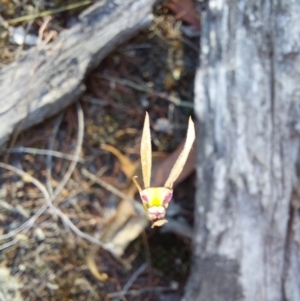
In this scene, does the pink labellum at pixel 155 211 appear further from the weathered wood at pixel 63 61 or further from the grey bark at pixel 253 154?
the weathered wood at pixel 63 61

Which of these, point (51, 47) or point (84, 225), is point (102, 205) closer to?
point (84, 225)

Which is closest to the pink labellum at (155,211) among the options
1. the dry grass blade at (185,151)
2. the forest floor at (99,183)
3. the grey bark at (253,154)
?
the dry grass blade at (185,151)

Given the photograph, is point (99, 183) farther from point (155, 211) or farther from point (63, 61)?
point (155, 211)

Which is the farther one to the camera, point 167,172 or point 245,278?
Answer: point 167,172

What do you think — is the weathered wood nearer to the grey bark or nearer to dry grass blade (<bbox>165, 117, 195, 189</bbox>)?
the grey bark

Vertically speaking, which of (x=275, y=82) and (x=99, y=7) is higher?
(x=99, y=7)

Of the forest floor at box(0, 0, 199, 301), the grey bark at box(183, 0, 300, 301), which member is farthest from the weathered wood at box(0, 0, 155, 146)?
the grey bark at box(183, 0, 300, 301)

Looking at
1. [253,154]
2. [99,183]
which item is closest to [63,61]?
[99,183]

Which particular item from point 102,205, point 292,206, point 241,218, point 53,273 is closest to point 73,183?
point 102,205
